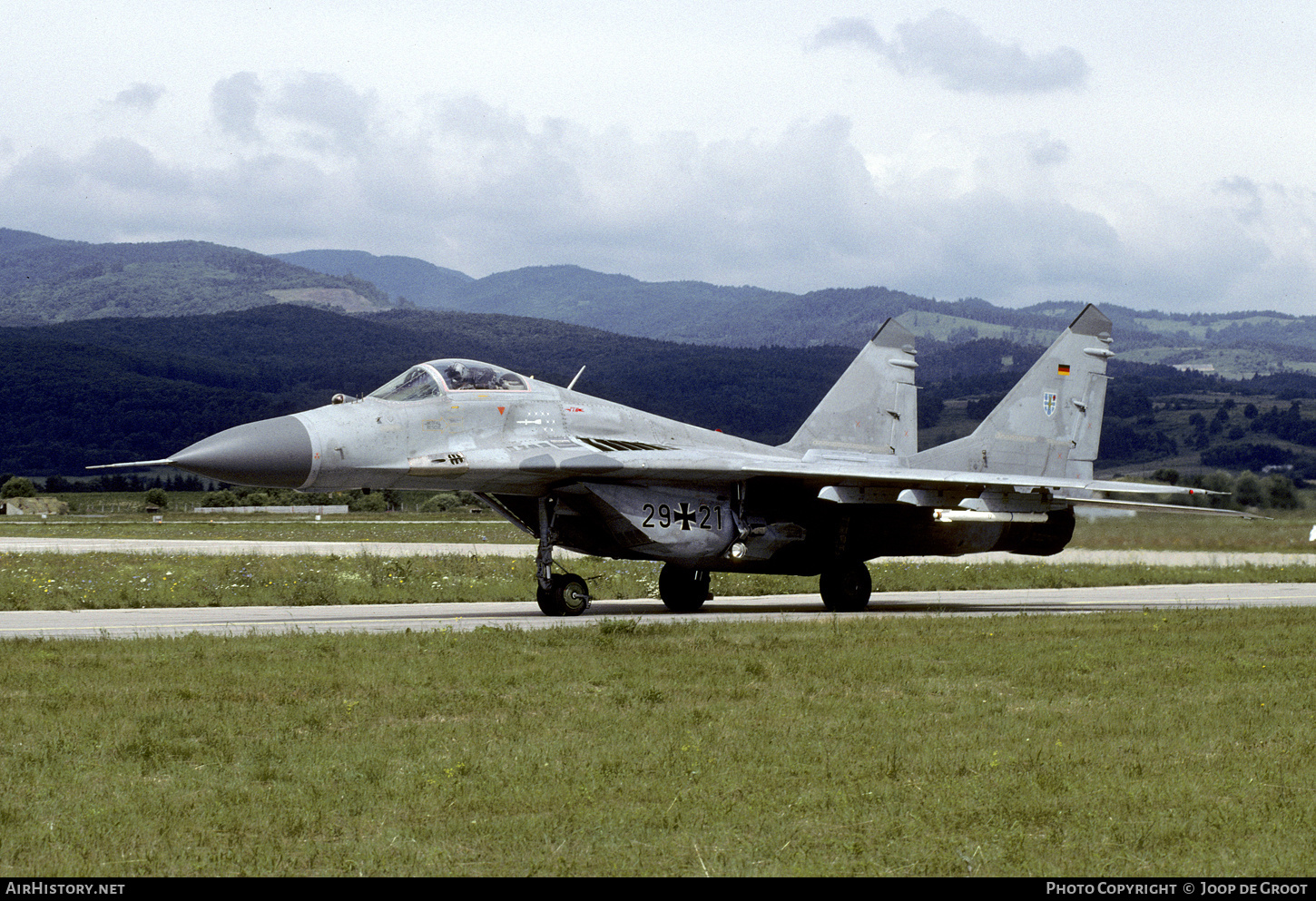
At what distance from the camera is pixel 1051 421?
21.4m

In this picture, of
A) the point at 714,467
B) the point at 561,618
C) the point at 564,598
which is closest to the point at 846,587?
the point at 714,467

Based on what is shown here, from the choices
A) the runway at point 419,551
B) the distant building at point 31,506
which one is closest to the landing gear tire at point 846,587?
the runway at point 419,551

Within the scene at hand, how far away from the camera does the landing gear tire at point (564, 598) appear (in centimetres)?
1745

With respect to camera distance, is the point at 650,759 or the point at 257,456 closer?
the point at 650,759

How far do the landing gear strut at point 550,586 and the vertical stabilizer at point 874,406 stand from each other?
16.2 feet

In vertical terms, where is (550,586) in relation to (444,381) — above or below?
below

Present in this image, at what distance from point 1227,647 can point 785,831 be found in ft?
29.7

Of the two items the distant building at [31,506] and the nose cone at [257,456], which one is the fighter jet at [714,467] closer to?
the nose cone at [257,456]

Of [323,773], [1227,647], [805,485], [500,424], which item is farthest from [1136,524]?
[323,773]

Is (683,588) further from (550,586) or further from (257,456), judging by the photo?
(257,456)

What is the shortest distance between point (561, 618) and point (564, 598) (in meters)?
0.53

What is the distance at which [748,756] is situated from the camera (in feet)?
25.2

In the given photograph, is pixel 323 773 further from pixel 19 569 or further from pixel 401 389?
pixel 19 569

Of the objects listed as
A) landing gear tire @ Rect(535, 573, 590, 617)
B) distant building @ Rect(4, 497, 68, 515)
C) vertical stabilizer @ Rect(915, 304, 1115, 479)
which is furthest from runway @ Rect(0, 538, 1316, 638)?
distant building @ Rect(4, 497, 68, 515)
